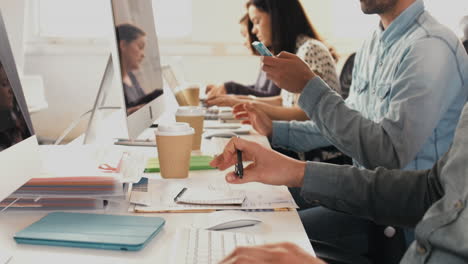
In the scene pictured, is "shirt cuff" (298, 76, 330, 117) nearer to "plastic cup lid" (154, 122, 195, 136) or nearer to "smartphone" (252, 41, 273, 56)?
"smartphone" (252, 41, 273, 56)

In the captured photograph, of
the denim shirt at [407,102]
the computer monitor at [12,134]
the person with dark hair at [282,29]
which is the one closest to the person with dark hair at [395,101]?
the denim shirt at [407,102]

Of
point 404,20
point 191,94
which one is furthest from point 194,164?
point 191,94

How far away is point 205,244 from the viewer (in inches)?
29.5

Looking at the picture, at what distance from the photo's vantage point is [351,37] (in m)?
4.35

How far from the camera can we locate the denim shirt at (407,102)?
1294 mm

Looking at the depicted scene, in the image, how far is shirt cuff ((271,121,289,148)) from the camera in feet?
6.14

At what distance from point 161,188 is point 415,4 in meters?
0.86

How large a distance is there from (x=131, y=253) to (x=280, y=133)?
1195mm

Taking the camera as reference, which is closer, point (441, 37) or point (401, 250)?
point (401, 250)

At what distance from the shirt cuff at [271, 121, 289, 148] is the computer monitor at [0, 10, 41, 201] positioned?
1.13 m

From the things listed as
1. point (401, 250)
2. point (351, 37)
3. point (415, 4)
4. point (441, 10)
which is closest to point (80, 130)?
point (351, 37)

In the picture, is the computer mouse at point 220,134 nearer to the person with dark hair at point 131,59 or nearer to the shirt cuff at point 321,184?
the person with dark hair at point 131,59

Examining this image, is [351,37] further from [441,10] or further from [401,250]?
[401,250]

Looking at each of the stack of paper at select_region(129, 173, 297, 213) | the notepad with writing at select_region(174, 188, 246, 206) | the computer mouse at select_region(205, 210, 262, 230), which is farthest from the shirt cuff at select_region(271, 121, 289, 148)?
the computer mouse at select_region(205, 210, 262, 230)
